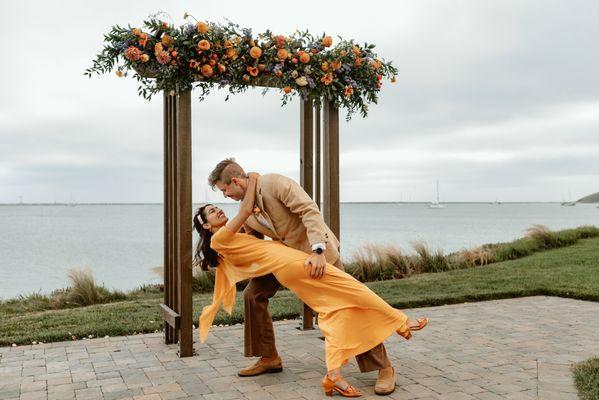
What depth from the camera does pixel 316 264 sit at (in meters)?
4.04

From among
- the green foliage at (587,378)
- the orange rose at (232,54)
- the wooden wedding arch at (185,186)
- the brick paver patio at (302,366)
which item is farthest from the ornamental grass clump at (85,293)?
the green foliage at (587,378)

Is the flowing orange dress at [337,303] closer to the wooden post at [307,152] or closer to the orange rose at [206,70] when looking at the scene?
the orange rose at [206,70]

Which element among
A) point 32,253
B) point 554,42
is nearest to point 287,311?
point 554,42

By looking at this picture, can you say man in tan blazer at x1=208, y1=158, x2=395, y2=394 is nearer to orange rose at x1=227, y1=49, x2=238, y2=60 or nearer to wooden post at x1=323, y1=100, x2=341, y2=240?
orange rose at x1=227, y1=49, x2=238, y2=60

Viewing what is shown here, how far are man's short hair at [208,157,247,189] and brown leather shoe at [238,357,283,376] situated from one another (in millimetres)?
1508

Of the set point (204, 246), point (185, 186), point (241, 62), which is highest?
point (241, 62)

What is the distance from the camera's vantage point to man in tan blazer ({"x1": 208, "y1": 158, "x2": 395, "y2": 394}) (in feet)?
13.4

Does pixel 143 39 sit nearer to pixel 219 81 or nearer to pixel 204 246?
pixel 219 81

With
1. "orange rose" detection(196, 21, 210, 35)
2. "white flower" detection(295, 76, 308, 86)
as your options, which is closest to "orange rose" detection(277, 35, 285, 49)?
"white flower" detection(295, 76, 308, 86)

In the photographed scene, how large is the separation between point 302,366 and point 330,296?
95 centimetres

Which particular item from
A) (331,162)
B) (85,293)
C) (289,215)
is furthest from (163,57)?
(85,293)

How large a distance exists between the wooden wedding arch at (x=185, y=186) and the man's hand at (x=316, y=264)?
1516 mm

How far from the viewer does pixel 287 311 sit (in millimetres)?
7145

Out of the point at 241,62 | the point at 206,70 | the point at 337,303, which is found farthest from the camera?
the point at 241,62
